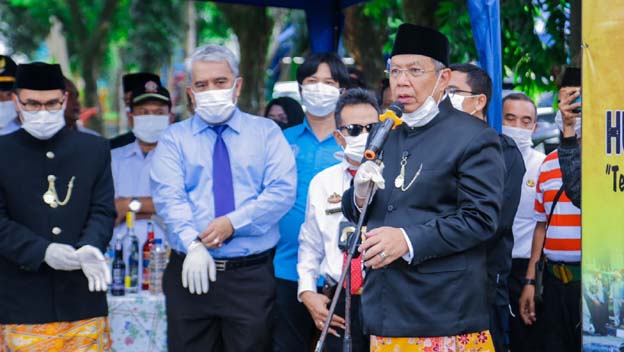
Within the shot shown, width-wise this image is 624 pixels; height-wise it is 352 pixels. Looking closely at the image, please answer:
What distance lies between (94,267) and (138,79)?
8.39 ft

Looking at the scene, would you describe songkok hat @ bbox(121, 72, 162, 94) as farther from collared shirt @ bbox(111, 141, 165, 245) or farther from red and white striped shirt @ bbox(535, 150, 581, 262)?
red and white striped shirt @ bbox(535, 150, 581, 262)

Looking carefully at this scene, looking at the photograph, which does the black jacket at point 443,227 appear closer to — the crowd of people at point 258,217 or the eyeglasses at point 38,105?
the crowd of people at point 258,217

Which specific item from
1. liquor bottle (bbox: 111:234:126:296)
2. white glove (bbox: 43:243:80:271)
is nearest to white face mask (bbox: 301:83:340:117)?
liquor bottle (bbox: 111:234:126:296)

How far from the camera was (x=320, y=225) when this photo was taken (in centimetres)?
552

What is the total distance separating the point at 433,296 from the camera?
13.7ft

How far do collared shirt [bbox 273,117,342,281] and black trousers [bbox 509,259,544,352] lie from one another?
1.33 m

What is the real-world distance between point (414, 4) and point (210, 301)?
5.37m

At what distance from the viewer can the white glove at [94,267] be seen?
17.5 feet

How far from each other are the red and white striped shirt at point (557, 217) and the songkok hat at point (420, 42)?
160cm

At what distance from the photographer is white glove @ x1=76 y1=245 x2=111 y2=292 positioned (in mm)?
5332

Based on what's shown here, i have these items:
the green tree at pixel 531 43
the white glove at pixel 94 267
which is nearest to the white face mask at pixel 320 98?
the white glove at pixel 94 267

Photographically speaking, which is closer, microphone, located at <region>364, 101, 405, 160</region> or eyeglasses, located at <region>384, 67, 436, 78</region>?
microphone, located at <region>364, 101, 405, 160</region>

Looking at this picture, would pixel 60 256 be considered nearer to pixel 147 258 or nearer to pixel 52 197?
pixel 52 197

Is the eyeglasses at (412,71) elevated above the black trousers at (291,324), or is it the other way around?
the eyeglasses at (412,71)
